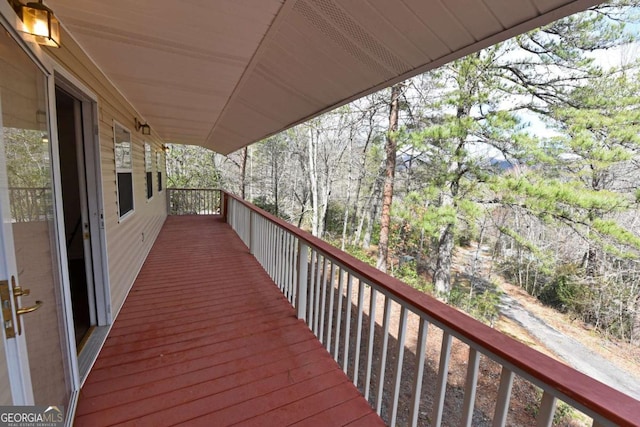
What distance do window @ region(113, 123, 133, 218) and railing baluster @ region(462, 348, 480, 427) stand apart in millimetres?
3537

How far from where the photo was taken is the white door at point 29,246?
1017 mm

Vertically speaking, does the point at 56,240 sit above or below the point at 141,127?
below

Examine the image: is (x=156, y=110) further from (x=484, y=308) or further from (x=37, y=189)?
(x=484, y=308)

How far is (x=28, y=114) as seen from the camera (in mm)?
1299

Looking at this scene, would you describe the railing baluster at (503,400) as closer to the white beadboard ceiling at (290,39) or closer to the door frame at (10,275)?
the white beadboard ceiling at (290,39)

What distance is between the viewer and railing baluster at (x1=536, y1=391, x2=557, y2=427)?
0.92 meters

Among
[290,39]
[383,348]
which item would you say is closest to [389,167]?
[290,39]

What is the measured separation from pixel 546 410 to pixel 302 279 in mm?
2142

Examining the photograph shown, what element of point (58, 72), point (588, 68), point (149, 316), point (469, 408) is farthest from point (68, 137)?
point (588, 68)

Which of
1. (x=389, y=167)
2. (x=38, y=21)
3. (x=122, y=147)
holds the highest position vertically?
(x=38, y=21)

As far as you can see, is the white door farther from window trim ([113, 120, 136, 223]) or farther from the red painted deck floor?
window trim ([113, 120, 136, 223])

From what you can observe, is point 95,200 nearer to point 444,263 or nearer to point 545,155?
point 545,155

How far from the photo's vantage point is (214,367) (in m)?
2.17

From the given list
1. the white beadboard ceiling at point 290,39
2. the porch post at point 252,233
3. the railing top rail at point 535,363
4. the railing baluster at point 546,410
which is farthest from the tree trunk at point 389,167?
the railing baluster at point 546,410
